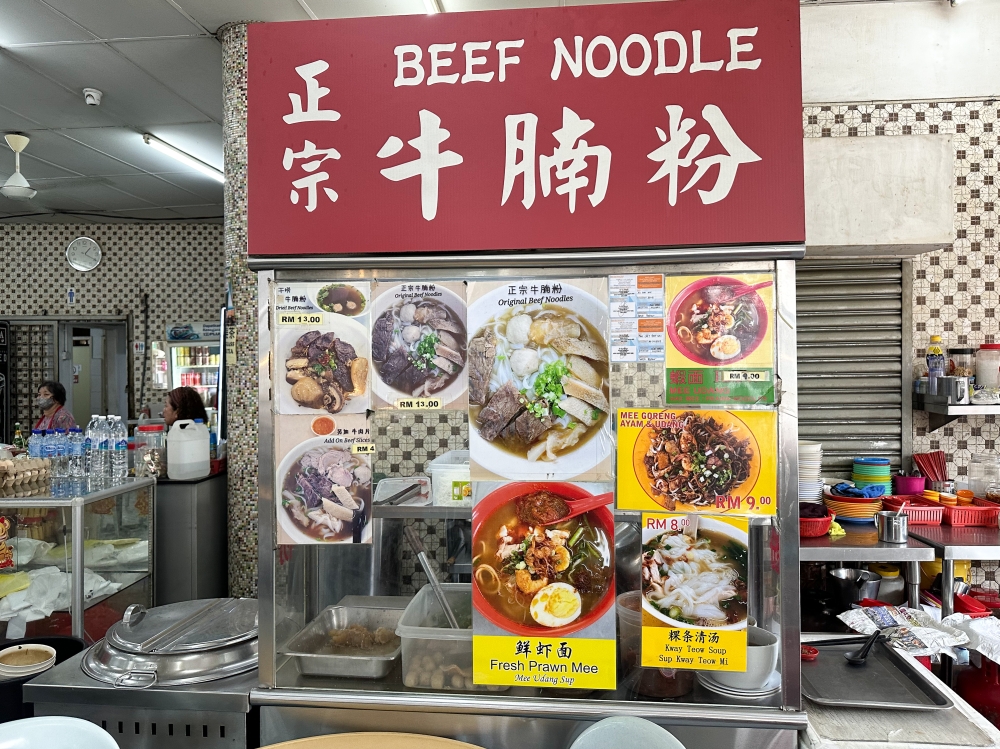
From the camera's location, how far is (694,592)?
156 centimetres

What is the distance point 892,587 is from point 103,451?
169 inches

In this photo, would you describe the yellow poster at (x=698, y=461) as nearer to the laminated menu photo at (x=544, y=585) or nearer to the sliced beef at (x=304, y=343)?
the laminated menu photo at (x=544, y=585)

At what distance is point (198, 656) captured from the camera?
1775 mm

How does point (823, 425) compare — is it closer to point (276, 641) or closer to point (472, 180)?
point (472, 180)

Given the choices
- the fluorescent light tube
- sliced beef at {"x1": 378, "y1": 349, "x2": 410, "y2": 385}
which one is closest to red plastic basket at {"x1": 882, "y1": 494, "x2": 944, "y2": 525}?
sliced beef at {"x1": 378, "y1": 349, "x2": 410, "y2": 385}

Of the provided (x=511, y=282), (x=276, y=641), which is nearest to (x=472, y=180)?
(x=511, y=282)

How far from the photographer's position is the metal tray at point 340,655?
166 cm

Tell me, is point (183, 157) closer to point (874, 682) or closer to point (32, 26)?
point (32, 26)

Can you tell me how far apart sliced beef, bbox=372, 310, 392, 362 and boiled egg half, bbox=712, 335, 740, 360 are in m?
0.79

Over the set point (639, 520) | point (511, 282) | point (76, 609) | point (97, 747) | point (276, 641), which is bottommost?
point (76, 609)

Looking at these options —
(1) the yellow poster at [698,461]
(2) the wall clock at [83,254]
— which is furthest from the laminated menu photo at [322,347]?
(2) the wall clock at [83,254]

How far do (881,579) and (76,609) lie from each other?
3941mm

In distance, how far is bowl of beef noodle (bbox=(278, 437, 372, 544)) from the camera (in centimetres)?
166

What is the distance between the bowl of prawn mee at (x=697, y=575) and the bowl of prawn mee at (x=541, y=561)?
3.9 inches
